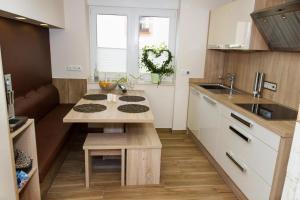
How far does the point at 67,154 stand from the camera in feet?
10.2

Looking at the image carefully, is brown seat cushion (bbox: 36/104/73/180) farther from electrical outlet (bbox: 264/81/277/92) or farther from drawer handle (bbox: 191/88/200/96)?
electrical outlet (bbox: 264/81/277/92)

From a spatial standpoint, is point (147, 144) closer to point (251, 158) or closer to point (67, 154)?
point (251, 158)

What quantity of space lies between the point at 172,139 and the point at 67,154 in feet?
5.25

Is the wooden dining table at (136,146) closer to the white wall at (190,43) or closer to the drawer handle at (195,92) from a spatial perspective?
the drawer handle at (195,92)

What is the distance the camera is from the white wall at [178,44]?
350cm

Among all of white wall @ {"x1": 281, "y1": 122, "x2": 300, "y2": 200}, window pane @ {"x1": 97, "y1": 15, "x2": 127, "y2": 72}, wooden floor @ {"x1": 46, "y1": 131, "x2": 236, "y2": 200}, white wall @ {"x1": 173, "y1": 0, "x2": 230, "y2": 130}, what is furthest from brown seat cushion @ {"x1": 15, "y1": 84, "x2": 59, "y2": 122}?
white wall @ {"x1": 281, "y1": 122, "x2": 300, "y2": 200}

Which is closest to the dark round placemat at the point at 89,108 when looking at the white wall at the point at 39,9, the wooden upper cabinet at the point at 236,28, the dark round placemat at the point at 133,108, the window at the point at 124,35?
the dark round placemat at the point at 133,108

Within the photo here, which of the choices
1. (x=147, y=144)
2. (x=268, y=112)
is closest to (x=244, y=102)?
(x=268, y=112)

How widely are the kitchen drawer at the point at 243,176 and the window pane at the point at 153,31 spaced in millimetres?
1997

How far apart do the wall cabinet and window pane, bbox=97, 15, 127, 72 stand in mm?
1474

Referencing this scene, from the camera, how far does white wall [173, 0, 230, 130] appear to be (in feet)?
11.6

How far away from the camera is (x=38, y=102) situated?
2.88 m

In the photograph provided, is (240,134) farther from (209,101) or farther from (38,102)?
(38,102)

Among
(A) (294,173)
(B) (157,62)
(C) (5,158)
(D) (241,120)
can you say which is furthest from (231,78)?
(C) (5,158)
